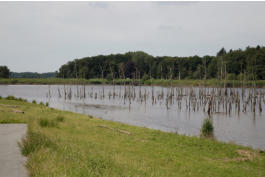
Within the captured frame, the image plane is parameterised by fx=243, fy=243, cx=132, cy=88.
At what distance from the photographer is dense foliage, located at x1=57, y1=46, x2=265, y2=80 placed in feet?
228

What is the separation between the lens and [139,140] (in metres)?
10.7

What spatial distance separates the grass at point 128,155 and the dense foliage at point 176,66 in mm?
43494

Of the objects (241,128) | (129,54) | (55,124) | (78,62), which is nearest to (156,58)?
(129,54)

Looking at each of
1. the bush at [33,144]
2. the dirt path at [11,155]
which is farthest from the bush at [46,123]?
the bush at [33,144]

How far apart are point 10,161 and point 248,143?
41.7 feet

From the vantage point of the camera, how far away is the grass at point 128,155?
225 inches

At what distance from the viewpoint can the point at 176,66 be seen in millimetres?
111438

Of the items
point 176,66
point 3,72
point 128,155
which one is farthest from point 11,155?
point 3,72

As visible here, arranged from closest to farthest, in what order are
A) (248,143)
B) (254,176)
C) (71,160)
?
(71,160), (254,176), (248,143)

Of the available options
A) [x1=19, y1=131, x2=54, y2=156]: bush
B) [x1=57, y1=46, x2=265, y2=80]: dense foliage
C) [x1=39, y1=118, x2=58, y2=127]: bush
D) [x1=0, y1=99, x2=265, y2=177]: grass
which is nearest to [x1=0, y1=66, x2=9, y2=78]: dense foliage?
[x1=57, y1=46, x2=265, y2=80]: dense foliage

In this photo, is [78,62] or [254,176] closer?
[254,176]

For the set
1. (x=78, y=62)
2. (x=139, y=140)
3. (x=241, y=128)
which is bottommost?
(x=241, y=128)

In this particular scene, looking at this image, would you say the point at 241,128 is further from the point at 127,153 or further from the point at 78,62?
the point at 78,62

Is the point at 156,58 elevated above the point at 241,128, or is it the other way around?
the point at 156,58
